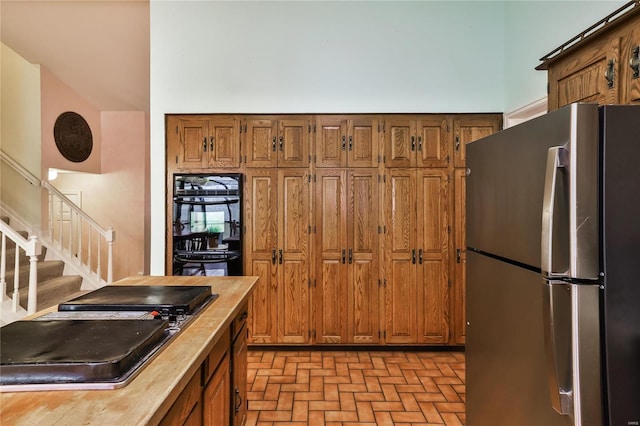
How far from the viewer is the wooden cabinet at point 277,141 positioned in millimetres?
3338

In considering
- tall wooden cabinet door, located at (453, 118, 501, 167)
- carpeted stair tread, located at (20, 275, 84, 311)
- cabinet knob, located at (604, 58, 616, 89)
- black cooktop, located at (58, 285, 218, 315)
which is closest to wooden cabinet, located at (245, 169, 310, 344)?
tall wooden cabinet door, located at (453, 118, 501, 167)

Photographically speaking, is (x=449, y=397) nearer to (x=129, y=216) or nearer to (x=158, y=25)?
(x=158, y=25)

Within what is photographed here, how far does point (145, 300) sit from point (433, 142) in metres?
2.79

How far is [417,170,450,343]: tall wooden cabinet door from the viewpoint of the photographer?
3328mm

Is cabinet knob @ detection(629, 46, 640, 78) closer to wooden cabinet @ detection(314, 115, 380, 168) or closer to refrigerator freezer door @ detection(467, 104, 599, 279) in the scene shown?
refrigerator freezer door @ detection(467, 104, 599, 279)

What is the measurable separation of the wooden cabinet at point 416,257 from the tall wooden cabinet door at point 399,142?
0.09 metres

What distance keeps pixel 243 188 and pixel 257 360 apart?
1562 millimetres

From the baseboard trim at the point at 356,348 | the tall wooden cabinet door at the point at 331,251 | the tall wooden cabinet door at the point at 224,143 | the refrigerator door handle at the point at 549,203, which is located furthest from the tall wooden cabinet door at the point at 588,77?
the tall wooden cabinet door at the point at 224,143

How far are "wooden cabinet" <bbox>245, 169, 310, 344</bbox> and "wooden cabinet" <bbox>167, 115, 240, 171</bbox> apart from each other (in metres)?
0.31

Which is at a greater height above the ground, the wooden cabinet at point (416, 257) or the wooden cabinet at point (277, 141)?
the wooden cabinet at point (277, 141)

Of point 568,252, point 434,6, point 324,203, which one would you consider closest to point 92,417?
point 568,252

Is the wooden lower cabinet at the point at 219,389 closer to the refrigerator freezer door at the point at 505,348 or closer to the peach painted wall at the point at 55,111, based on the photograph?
the refrigerator freezer door at the point at 505,348

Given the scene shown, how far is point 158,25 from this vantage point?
3.37 m

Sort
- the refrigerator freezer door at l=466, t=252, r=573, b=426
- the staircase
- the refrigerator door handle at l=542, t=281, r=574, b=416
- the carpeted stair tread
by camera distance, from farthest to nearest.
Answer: the carpeted stair tread
the staircase
the refrigerator freezer door at l=466, t=252, r=573, b=426
the refrigerator door handle at l=542, t=281, r=574, b=416
